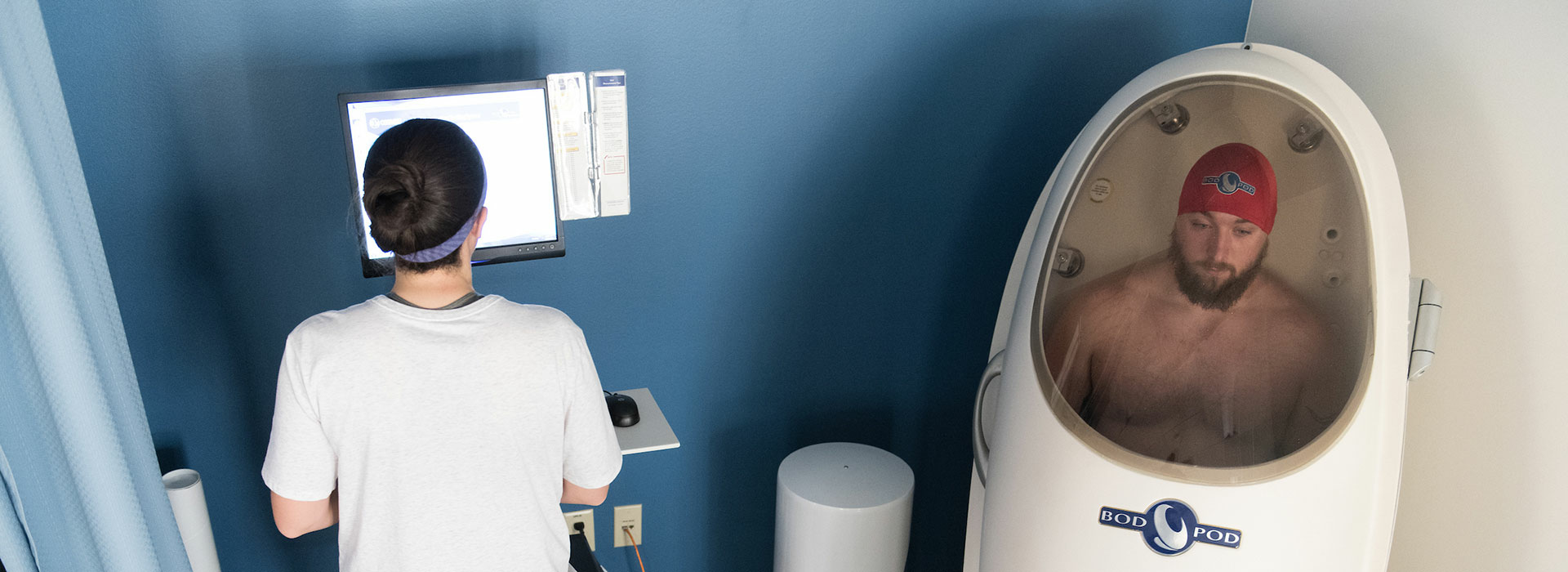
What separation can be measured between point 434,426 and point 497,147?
1.76 feet

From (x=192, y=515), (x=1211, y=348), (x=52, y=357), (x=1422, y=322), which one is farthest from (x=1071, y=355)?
(x=192, y=515)

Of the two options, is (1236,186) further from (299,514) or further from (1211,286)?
(299,514)

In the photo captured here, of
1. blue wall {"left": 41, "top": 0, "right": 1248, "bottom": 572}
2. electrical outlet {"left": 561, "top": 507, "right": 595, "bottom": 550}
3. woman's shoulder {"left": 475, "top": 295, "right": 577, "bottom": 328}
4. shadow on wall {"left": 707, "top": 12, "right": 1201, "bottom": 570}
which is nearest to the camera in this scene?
woman's shoulder {"left": 475, "top": 295, "right": 577, "bottom": 328}

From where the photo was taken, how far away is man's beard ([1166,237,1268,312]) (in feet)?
4.66

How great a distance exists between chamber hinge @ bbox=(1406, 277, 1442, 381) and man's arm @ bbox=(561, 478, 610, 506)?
3.95ft

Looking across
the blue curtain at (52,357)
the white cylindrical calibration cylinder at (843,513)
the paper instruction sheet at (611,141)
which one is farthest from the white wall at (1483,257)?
A: the blue curtain at (52,357)

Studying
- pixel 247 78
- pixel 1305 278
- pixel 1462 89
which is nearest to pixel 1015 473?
pixel 1305 278

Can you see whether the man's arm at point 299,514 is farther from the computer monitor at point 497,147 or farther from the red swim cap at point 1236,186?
the red swim cap at point 1236,186

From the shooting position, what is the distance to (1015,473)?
148 cm

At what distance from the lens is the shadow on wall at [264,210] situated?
158 centimetres

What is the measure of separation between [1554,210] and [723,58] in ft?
4.37

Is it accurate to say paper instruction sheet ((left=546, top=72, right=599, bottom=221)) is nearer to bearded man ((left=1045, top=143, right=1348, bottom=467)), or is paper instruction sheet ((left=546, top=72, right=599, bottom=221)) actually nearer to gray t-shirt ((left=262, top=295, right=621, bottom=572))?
gray t-shirt ((left=262, top=295, right=621, bottom=572))

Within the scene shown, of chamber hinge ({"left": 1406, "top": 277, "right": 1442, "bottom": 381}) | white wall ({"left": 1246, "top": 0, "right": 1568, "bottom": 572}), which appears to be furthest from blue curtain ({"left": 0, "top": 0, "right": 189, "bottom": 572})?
white wall ({"left": 1246, "top": 0, "right": 1568, "bottom": 572})

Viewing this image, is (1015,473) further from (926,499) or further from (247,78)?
(247,78)
